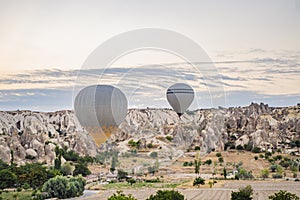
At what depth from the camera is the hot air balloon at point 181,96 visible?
2589 cm

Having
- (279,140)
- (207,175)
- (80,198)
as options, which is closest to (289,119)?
(279,140)

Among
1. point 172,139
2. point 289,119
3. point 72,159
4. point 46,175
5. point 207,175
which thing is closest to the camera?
point 46,175

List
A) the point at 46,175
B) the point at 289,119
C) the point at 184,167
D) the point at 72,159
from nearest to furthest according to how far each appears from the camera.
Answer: the point at 46,175
the point at 184,167
the point at 72,159
the point at 289,119

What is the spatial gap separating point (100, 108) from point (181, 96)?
7241 mm

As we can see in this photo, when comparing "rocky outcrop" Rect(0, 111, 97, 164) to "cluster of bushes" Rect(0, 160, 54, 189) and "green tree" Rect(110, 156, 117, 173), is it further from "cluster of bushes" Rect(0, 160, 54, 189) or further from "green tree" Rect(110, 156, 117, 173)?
"cluster of bushes" Rect(0, 160, 54, 189)

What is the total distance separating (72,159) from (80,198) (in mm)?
16230

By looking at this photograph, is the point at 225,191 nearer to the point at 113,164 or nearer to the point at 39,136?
the point at 113,164

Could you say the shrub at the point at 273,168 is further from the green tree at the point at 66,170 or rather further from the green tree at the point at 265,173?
the green tree at the point at 66,170

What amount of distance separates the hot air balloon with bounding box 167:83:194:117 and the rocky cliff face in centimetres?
1053

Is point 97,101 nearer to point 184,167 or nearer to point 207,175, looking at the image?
point 207,175

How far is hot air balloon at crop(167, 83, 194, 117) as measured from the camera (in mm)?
25891

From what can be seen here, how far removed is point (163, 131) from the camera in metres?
48.9

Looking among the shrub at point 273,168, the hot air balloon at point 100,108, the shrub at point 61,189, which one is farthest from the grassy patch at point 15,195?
the shrub at point 273,168

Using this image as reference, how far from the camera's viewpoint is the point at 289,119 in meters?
53.5
